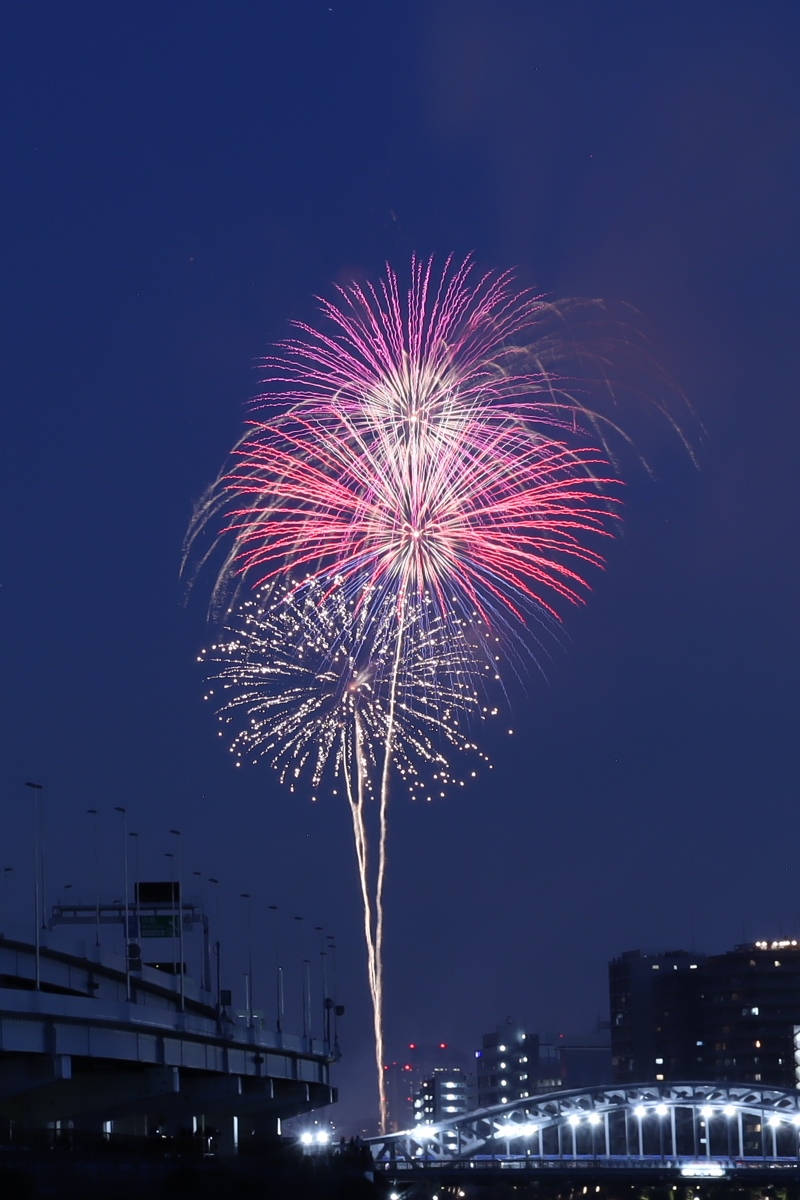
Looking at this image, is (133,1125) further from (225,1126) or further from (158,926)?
Answer: (158,926)

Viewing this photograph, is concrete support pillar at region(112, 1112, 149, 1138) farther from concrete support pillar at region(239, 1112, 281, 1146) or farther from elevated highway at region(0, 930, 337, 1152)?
concrete support pillar at region(239, 1112, 281, 1146)

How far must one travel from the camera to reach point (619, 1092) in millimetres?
140625

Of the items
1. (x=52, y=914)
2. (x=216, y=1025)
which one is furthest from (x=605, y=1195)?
(x=216, y=1025)

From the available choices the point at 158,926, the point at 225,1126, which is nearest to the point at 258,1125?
the point at 225,1126

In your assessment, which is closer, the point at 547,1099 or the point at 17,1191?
the point at 17,1191

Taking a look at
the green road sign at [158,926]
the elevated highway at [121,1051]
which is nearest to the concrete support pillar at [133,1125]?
the elevated highway at [121,1051]

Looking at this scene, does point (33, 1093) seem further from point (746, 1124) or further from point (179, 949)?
point (746, 1124)

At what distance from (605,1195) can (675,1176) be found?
2382 inches

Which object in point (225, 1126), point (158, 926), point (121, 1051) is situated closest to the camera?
point (121, 1051)

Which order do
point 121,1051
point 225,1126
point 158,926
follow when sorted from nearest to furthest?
point 121,1051, point 225,1126, point 158,926

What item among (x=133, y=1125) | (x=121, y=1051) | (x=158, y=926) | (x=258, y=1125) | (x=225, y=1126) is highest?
(x=158, y=926)

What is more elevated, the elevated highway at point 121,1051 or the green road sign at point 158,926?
the green road sign at point 158,926

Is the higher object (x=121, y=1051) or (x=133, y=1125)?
(x=121, y=1051)

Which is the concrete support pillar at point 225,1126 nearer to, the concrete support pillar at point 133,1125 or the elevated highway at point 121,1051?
the elevated highway at point 121,1051
